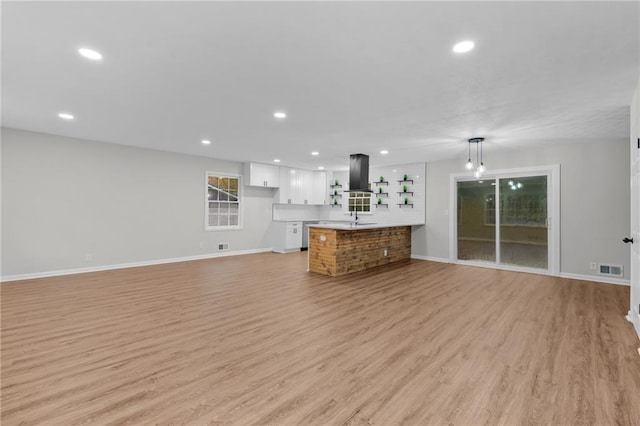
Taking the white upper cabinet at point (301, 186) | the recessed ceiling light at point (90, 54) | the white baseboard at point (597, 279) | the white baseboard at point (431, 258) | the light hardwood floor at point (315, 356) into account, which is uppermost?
the recessed ceiling light at point (90, 54)

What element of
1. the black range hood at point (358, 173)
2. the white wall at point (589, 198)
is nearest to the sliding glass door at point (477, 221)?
the white wall at point (589, 198)

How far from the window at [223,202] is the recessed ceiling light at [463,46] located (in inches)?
261

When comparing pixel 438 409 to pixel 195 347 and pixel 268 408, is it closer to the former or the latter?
pixel 268 408

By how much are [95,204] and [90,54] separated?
4.36 meters

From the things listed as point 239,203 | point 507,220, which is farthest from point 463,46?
point 239,203

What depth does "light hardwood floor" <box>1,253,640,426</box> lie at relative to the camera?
189 centimetres

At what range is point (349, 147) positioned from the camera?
6102 mm

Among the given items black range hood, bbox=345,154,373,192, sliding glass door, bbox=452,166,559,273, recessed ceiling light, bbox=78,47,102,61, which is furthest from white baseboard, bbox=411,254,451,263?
recessed ceiling light, bbox=78,47,102,61

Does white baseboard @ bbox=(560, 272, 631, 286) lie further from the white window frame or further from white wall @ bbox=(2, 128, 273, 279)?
white wall @ bbox=(2, 128, 273, 279)

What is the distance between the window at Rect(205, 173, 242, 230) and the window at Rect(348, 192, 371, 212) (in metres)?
3.44

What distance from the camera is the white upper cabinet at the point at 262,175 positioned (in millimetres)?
8258

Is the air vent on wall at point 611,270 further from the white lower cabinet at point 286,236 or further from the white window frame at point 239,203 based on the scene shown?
the white window frame at point 239,203

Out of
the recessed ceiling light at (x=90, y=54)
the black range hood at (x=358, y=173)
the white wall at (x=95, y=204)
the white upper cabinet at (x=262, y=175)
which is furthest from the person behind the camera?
the white upper cabinet at (x=262, y=175)

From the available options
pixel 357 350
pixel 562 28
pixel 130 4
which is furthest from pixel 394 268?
pixel 130 4
